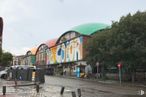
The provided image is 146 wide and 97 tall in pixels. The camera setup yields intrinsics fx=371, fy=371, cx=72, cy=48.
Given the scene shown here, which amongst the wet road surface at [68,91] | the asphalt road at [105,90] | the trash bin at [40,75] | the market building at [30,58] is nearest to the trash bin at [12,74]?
the trash bin at [40,75]

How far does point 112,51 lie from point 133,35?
392cm

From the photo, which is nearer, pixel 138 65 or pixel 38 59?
pixel 138 65

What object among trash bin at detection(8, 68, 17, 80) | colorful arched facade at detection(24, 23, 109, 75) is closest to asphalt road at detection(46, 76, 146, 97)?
trash bin at detection(8, 68, 17, 80)

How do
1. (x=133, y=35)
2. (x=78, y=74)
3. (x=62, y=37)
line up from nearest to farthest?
(x=133, y=35) < (x=78, y=74) < (x=62, y=37)

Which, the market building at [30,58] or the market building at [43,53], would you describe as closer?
the market building at [43,53]

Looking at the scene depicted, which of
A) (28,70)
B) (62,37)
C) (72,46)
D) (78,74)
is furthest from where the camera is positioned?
(62,37)

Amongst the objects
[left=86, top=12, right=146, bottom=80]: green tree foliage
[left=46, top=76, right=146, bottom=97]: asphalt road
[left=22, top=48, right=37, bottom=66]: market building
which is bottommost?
[left=46, top=76, right=146, bottom=97]: asphalt road

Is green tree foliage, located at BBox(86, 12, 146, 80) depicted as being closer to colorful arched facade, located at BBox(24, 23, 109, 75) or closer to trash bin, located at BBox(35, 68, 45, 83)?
trash bin, located at BBox(35, 68, 45, 83)

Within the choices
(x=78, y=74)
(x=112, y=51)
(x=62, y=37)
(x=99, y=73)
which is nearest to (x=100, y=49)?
(x=112, y=51)

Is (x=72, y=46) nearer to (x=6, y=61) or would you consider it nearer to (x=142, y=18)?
(x=6, y=61)

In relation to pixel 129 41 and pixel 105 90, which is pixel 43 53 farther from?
pixel 105 90

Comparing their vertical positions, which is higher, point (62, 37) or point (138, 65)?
point (62, 37)

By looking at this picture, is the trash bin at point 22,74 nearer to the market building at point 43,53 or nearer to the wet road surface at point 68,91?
the wet road surface at point 68,91

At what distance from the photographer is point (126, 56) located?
5406cm
